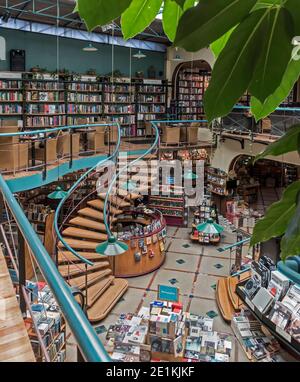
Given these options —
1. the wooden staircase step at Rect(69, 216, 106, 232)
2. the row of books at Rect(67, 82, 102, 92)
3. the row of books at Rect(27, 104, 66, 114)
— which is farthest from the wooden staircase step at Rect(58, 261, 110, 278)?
the row of books at Rect(67, 82, 102, 92)

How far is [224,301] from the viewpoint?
305 inches

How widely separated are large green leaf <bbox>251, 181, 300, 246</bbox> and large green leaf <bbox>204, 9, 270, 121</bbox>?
17 cm

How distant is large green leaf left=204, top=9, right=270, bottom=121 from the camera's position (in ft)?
1.23

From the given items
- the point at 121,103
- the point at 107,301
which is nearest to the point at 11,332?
the point at 107,301

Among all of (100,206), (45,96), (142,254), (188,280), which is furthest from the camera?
(45,96)

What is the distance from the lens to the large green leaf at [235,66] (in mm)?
375

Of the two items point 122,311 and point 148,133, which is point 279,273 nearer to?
point 122,311

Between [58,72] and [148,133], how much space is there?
351cm

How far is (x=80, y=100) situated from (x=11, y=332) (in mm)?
11659

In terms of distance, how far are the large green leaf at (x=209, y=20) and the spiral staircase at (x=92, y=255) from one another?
21.8 feet

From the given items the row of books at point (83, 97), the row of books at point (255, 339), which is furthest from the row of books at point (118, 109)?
the row of books at point (255, 339)

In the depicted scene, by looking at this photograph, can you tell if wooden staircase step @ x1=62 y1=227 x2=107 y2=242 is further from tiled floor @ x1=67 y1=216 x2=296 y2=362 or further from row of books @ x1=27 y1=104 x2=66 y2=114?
row of books @ x1=27 y1=104 x2=66 y2=114

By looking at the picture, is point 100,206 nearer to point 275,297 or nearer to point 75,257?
point 75,257
